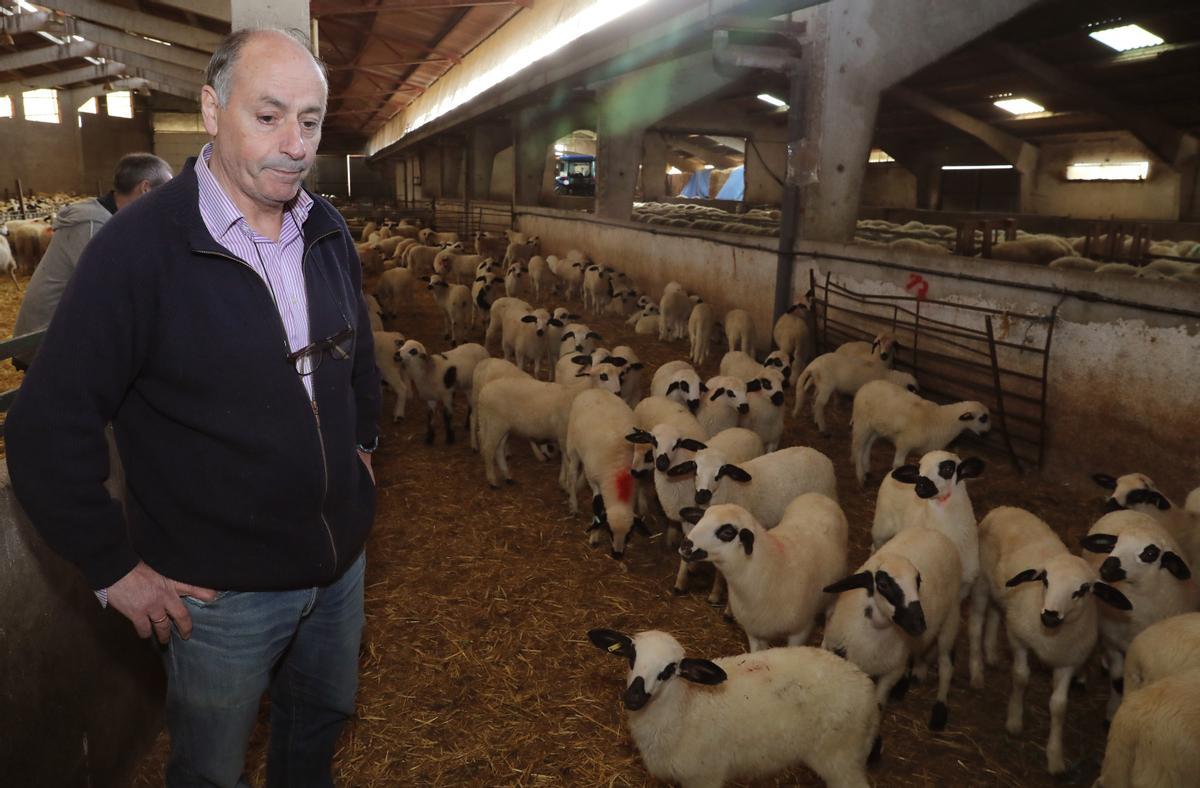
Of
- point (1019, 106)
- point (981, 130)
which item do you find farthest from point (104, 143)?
point (1019, 106)

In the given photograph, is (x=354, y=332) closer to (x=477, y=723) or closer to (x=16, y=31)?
(x=477, y=723)

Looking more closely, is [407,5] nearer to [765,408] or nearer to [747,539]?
[765,408]

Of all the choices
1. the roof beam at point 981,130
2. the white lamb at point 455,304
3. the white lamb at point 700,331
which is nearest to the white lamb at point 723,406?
the white lamb at point 700,331

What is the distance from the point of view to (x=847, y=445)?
7371 millimetres

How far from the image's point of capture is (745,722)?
2932 millimetres

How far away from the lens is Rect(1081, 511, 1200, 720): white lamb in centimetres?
357

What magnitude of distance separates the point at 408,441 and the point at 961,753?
5.37m

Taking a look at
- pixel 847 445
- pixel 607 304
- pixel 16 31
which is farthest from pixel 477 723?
pixel 16 31

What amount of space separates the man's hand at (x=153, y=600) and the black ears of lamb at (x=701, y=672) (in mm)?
1694

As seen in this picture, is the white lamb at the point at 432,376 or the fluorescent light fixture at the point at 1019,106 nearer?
the white lamb at the point at 432,376

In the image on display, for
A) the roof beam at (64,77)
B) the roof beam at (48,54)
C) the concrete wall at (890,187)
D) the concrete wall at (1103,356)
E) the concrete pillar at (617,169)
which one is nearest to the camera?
the concrete wall at (1103,356)

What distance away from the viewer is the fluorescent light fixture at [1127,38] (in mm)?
13398

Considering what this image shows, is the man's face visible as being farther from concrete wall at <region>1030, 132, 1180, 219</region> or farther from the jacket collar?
concrete wall at <region>1030, 132, 1180, 219</region>

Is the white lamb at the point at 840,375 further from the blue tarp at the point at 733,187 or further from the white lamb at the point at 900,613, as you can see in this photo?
the blue tarp at the point at 733,187
